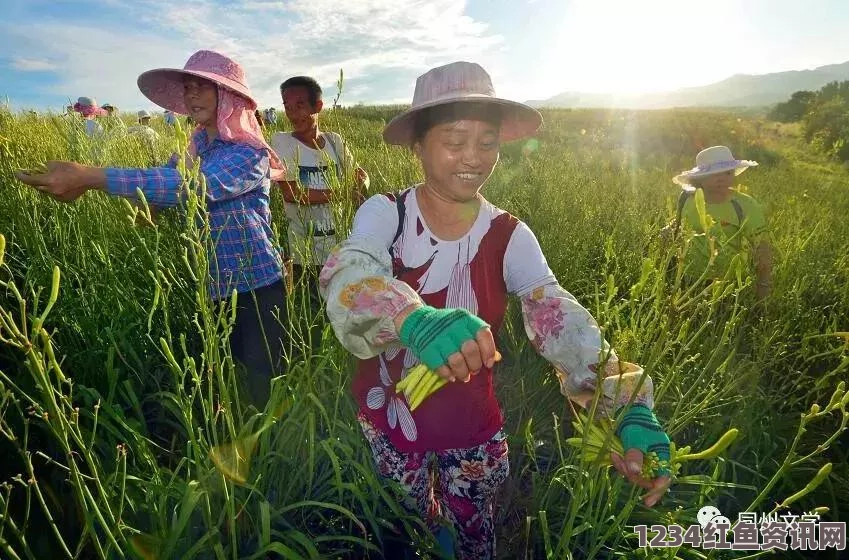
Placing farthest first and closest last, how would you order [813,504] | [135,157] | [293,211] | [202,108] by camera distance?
[135,157] → [293,211] → [202,108] → [813,504]

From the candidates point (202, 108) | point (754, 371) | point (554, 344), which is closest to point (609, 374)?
point (554, 344)

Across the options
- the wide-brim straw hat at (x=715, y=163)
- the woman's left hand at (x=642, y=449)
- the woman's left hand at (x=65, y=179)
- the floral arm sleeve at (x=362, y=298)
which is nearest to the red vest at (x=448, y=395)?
the floral arm sleeve at (x=362, y=298)

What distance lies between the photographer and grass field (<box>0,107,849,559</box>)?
82 centimetres

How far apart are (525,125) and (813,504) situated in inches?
62.1

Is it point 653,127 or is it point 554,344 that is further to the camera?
point 653,127

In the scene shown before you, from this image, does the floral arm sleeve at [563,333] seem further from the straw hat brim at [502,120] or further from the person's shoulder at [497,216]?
the straw hat brim at [502,120]

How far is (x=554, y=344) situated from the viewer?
3.57 ft

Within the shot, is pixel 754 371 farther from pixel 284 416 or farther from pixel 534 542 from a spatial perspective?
pixel 284 416

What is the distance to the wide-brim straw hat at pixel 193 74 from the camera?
180 centimetres

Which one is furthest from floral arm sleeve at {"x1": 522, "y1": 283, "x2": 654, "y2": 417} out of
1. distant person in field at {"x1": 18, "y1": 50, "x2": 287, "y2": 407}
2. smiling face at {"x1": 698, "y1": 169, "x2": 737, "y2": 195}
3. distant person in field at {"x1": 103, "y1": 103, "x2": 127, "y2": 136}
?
distant person in field at {"x1": 103, "y1": 103, "x2": 127, "y2": 136}

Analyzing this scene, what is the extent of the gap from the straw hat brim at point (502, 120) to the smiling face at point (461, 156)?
58 mm

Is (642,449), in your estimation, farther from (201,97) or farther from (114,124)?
(114,124)

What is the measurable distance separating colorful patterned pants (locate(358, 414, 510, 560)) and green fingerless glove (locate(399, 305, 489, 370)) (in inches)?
25.6

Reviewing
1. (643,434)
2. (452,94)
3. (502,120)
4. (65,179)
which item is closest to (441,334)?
(643,434)
